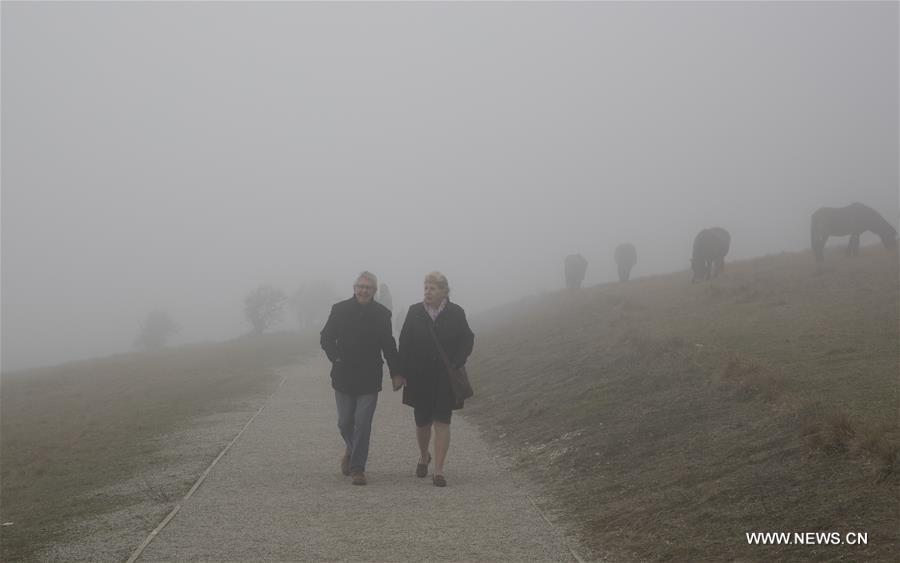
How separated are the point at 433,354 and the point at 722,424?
13.0 ft

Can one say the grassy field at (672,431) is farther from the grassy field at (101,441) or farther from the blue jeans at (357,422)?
the blue jeans at (357,422)

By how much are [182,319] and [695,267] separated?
452 ft

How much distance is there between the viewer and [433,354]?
10.6m

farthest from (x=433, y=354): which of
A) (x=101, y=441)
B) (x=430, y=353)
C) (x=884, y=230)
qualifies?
(x=884, y=230)

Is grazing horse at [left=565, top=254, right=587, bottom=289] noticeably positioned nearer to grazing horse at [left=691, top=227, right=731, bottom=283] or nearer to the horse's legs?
grazing horse at [left=691, top=227, right=731, bottom=283]

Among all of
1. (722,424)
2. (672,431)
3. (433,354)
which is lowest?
(672,431)

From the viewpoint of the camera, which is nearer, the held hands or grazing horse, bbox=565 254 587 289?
the held hands

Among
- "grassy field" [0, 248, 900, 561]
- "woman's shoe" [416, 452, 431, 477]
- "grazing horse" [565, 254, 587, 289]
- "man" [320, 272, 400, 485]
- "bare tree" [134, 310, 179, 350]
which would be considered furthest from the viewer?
"bare tree" [134, 310, 179, 350]

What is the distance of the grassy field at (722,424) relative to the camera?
7.09 m

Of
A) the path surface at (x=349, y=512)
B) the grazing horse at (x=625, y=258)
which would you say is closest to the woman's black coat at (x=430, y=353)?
the path surface at (x=349, y=512)

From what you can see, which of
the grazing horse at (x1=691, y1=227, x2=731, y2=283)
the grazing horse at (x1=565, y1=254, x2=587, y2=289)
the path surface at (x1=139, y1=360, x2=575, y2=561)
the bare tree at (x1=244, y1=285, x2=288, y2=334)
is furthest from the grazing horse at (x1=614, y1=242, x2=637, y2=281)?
the path surface at (x1=139, y1=360, x2=575, y2=561)

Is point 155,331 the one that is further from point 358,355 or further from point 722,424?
point 722,424

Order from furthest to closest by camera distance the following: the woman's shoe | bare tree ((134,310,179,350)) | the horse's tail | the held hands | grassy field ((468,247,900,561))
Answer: bare tree ((134,310,179,350)) < the horse's tail < the woman's shoe < the held hands < grassy field ((468,247,900,561))

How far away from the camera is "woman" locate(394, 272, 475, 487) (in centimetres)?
1056
